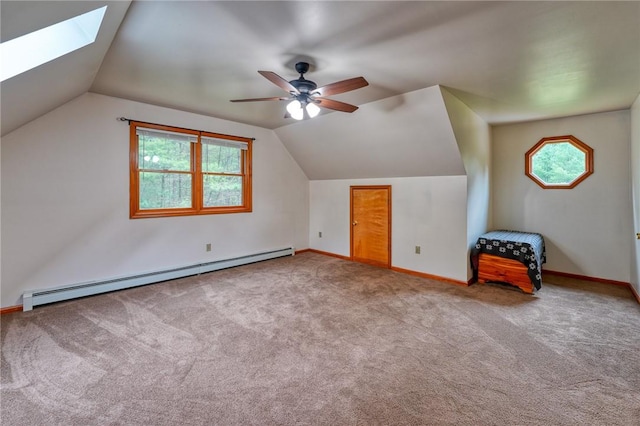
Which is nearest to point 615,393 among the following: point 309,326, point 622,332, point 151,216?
point 622,332

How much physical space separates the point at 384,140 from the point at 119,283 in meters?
4.12

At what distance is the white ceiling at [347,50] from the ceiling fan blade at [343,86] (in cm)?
25

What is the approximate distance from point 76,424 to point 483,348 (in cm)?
287

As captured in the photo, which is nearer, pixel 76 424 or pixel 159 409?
pixel 76 424

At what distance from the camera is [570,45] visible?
Answer: 2203 millimetres

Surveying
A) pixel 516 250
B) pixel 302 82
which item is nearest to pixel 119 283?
pixel 302 82

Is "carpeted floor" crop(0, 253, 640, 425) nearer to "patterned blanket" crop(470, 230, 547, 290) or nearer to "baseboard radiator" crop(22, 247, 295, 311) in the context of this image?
"baseboard radiator" crop(22, 247, 295, 311)

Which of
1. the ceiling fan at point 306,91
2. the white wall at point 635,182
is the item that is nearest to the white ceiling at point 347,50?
the ceiling fan at point 306,91

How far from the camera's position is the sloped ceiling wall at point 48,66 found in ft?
4.64

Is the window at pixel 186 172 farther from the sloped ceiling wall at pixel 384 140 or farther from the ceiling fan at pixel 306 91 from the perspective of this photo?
the ceiling fan at pixel 306 91

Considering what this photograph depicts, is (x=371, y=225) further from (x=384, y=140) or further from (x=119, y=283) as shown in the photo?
(x=119, y=283)

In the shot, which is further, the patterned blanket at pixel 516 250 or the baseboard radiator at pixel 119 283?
the patterned blanket at pixel 516 250

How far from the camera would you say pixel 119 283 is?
367 centimetres

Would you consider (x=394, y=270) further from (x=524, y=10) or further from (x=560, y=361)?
(x=524, y=10)
